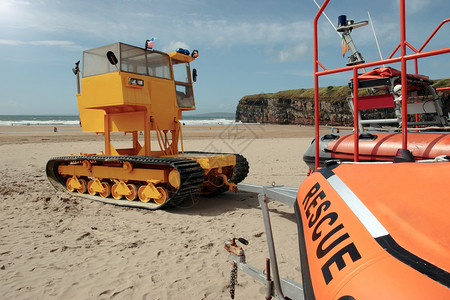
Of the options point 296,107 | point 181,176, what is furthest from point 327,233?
point 296,107

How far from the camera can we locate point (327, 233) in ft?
5.64

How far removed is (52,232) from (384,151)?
16.1 feet

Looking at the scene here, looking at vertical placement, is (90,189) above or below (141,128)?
below

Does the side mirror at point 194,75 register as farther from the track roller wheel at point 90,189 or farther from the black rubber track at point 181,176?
the track roller wheel at point 90,189

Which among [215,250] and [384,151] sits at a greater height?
[384,151]

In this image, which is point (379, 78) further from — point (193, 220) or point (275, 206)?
point (193, 220)

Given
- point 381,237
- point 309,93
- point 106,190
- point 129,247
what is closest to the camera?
point 381,237

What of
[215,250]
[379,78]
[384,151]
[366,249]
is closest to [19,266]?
[215,250]

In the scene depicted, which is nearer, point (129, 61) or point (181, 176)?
point (181, 176)

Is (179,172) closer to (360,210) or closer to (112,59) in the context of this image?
(112,59)

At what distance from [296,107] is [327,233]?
2255 inches

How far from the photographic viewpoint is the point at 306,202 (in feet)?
7.68

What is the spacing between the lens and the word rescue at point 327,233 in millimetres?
1471

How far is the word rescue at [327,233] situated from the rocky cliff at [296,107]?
3996cm
